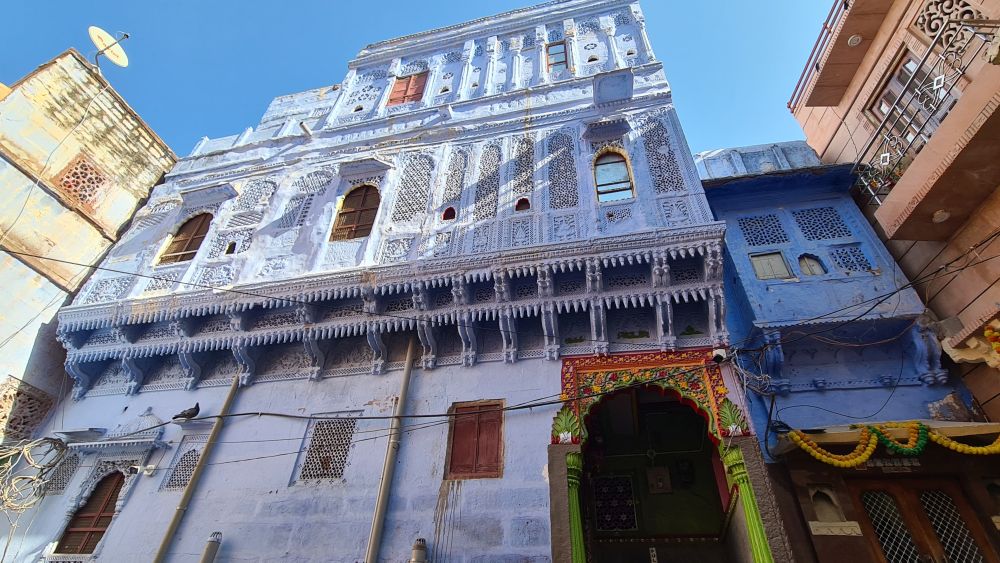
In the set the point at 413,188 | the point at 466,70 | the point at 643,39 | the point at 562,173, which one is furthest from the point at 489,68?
the point at 562,173

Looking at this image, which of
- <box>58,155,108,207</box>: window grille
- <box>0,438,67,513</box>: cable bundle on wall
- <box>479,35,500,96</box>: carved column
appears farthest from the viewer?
<box>479,35,500,96</box>: carved column

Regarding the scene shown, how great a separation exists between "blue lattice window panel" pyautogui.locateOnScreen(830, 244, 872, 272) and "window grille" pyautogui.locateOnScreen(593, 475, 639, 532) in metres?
4.60

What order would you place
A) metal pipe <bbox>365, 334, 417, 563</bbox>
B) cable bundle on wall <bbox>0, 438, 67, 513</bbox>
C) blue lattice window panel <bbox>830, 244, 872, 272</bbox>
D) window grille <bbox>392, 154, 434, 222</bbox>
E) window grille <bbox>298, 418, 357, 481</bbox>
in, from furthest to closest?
window grille <bbox>392, 154, 434, 222</bbox> → cable bundle on wall <bbox>0, 438, 67, 513</bbox> → blue lattice window panel <bbox>830, 244, 872, 272</bbox> → window grille <bbox>298, 418, 357, 481</bbox> → metal pipe <bbox>365, 334, 417, 563</bbox>

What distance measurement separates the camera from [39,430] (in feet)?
26.8

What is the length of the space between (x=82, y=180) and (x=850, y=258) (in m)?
13.6

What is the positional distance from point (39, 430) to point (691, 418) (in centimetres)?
1085

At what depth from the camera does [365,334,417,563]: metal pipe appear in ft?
18.0

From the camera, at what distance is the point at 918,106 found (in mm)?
7008

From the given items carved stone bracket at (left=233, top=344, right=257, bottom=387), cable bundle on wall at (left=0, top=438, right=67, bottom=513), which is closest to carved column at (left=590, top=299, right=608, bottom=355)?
carved stone bracket at (left=233, top=344, right=257, bottom=387)

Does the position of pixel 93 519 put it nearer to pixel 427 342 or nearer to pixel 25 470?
pixel 25 470

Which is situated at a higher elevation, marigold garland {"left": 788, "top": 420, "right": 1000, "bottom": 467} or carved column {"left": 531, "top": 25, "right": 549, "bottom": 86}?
carved column {"left": 531, "top": 25, "right": 549, "bottom": 86}

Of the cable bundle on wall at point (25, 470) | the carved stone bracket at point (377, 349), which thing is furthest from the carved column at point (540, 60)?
the cable bundle on wall at point (25, 470)

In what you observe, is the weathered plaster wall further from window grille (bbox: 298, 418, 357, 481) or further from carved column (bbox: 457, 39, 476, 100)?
carved column (bbox: 457, 39, 476, 100)

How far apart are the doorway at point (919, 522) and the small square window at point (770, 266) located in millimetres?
2814
